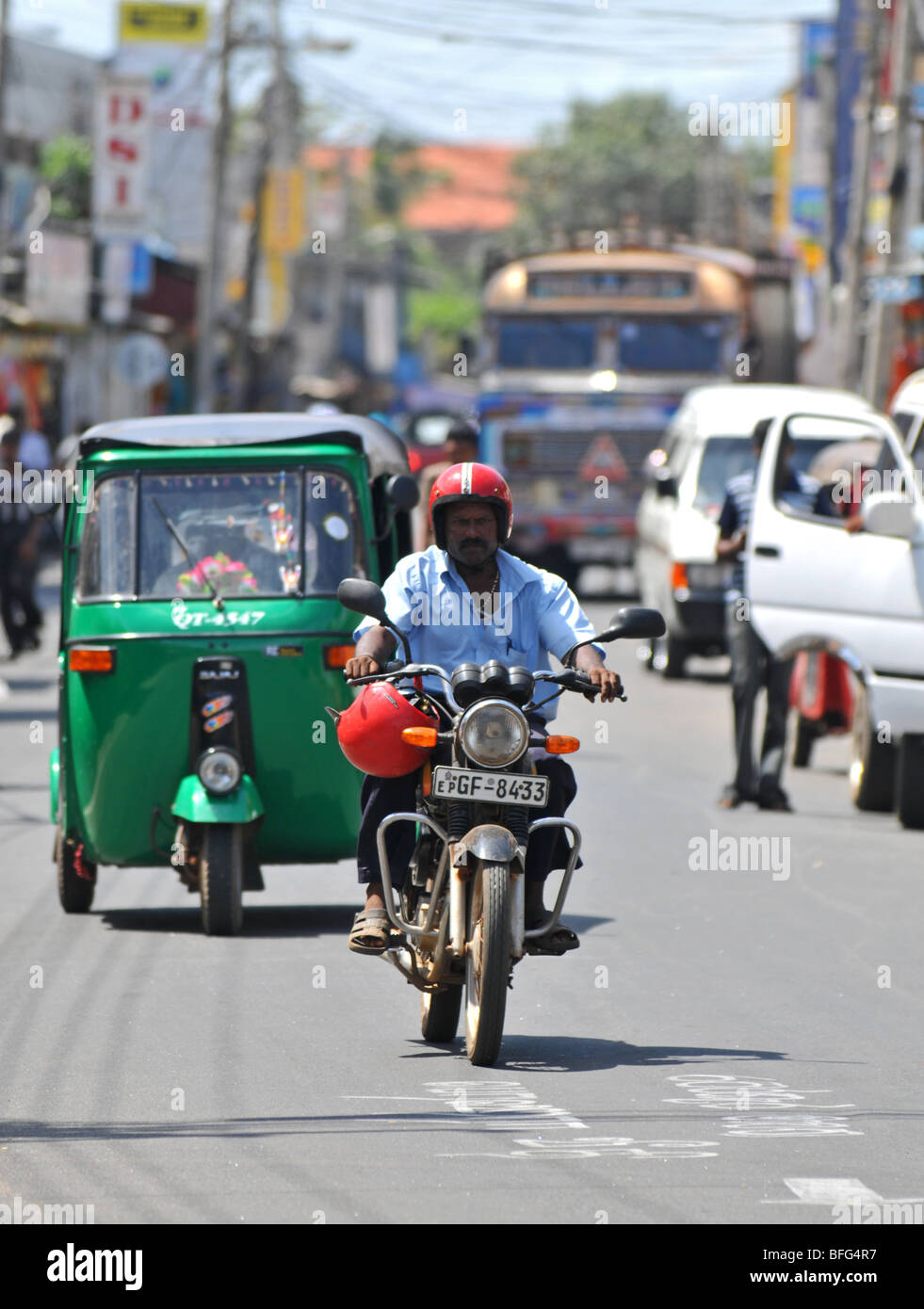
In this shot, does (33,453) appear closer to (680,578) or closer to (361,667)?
(680,578)

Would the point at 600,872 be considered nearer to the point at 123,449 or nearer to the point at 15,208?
the point at 123,449

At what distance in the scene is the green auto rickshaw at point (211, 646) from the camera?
9.81 meters

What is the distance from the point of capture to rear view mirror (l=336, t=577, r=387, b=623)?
7.05 metres

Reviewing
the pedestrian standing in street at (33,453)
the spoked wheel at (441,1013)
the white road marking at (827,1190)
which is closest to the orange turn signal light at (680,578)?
the pedestrian standing in street at (33,453)

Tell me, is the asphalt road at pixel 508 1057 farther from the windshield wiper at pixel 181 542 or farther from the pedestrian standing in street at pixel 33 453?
the pedestrian standing in street at pixel 33 453

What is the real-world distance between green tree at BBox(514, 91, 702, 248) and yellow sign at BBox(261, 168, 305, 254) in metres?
13.7

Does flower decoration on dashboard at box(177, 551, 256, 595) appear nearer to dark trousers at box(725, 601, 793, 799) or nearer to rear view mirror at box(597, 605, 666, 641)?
rear view mirror at box(597, 605, 666, 641)

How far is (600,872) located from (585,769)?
3.83 m

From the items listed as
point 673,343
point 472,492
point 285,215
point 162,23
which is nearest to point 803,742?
point 472,492

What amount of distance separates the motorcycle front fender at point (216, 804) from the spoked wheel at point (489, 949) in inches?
100

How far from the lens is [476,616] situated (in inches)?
293

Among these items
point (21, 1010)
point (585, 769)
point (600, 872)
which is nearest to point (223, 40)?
point (585, 769)

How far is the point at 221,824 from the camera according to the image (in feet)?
31.3

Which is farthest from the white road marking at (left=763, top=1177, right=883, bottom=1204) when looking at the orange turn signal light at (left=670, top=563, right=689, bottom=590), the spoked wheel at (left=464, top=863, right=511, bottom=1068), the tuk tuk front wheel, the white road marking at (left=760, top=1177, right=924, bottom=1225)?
the orange turn signal light at (left=670, top=563, right=689, bottom=590)
